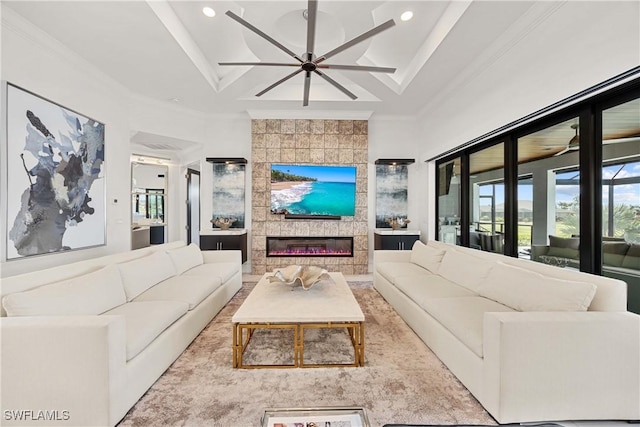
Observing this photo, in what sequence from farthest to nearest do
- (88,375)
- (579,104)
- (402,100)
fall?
1. (402,100)
2. (579,104)
3. (88,375)

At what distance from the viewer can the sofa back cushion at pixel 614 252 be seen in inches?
86.5

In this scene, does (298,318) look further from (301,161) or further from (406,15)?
(301,161)

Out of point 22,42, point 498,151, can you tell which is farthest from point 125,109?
point 498,151

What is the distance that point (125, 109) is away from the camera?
4.40 metres

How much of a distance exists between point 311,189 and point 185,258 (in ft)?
8.98

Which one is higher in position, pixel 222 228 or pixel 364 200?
pixel 364 200

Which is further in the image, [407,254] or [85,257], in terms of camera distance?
[407,254]

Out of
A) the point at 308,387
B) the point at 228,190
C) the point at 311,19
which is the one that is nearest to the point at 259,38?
the point at 311,19

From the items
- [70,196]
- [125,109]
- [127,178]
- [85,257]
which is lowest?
[85,257]

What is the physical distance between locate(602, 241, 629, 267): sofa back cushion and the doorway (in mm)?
7049

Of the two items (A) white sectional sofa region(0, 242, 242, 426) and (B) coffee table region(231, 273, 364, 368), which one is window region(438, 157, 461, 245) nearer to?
(B) coffee table region(231, 273, 364, 368)

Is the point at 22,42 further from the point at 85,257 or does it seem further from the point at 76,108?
the point at 85,257

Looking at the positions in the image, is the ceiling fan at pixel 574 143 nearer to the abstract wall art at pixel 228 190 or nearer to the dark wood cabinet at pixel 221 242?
the dark wood cabinet at pixel 221 242

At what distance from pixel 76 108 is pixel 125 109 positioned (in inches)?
41.2
